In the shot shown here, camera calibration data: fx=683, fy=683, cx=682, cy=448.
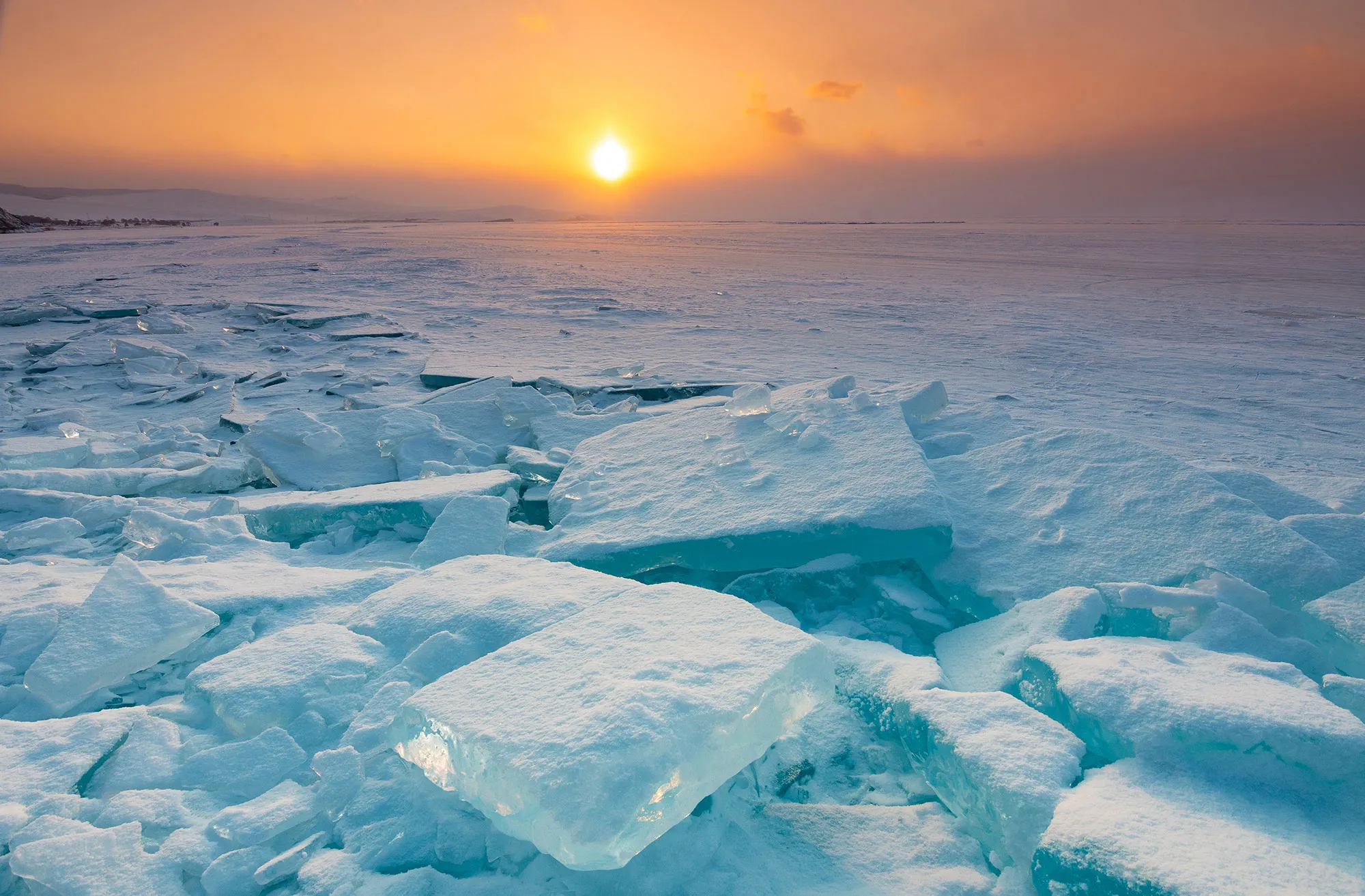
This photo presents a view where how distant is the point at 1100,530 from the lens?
190 cm

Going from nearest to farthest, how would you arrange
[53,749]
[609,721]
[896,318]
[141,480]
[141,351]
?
[609,721] < [53,749] < [141,480] < [141,351] < [896,318]

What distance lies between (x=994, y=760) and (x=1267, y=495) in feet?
5.26

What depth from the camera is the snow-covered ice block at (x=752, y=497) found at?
6.18 ft

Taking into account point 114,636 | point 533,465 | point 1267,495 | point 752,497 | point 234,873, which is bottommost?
point 234,873

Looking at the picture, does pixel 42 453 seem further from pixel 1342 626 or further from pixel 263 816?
pixel 1342 626

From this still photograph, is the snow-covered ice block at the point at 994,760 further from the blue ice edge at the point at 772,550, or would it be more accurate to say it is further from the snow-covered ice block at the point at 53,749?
the snow-covered ice block at the point at 53,749

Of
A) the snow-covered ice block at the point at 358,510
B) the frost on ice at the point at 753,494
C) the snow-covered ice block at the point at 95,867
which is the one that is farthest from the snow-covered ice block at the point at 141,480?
the snow-covered ice block at the point at 95,867

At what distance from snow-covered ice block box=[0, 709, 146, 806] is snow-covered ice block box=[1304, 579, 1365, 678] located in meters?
2.51

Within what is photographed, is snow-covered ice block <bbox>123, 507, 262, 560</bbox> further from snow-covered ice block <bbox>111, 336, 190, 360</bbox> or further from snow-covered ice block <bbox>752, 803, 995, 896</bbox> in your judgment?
snow-covered ice block <bbox>111, 336, 190, 360</bbox>

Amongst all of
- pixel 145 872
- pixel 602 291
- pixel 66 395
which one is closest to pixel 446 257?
pixel 602 291

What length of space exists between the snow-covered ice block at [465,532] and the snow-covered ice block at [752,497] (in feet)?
0.56

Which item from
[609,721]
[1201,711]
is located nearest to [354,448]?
[609,721]

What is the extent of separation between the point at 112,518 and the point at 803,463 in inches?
93.7

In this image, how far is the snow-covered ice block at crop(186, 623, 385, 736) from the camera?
4.41 feet
